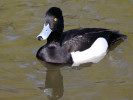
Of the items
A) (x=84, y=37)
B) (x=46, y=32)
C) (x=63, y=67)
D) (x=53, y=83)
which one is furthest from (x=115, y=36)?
(x=53, y=83)

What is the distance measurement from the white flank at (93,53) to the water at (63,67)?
167 mm

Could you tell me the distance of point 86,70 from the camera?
6520mm

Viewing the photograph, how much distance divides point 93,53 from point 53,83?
4.65ft

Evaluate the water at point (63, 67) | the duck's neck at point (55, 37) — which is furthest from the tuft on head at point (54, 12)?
the water at point (63, 67)

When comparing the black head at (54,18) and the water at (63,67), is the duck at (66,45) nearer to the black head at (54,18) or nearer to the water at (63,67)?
the black head at (54,18)

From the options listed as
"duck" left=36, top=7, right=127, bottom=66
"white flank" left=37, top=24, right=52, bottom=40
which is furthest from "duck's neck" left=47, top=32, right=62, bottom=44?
"white flank" left=37, top=24, right=52, bottom=40

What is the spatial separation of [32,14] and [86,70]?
3.24 m

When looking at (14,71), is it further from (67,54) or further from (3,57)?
(67,54)

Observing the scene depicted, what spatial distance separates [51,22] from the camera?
652cm

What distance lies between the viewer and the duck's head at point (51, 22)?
6.42 m

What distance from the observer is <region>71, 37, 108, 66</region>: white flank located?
685 centimetres

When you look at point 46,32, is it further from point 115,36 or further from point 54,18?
point 115,36

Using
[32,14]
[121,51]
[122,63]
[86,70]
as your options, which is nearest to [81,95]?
[86,70]

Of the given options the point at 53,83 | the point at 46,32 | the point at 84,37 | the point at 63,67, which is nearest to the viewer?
the point at 53,83
